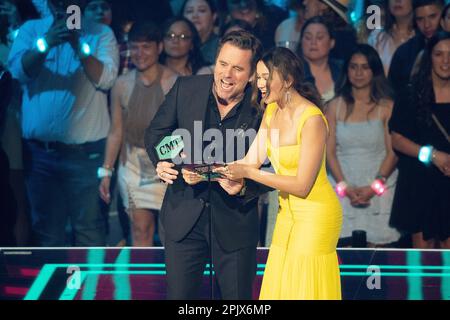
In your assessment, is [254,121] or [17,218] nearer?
[254,121]

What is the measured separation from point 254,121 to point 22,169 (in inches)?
91.3

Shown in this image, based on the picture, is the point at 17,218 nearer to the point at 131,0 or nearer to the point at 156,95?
the point at 156,95

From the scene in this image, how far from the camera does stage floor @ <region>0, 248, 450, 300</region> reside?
5.35 metres

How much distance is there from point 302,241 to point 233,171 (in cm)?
47

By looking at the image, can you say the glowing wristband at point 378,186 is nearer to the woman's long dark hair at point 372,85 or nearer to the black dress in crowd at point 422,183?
the black dress in crowd at point 422,183

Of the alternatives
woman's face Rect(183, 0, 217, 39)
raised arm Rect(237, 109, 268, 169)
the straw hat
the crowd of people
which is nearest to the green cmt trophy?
raised arm Rect(237, 109, 268, 169)

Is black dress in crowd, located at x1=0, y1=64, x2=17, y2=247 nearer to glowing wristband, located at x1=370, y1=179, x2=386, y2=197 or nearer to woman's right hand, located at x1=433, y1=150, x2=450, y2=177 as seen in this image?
glowing wristband, located at x1=370, y1=179, x2=386, y2=197

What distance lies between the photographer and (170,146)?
4332mm

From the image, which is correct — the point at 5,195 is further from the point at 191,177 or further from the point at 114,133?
the point at 191,177

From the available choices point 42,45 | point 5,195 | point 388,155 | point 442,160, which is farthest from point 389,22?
point 5,195

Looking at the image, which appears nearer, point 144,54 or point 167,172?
point 167,172

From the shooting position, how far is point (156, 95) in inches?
240
